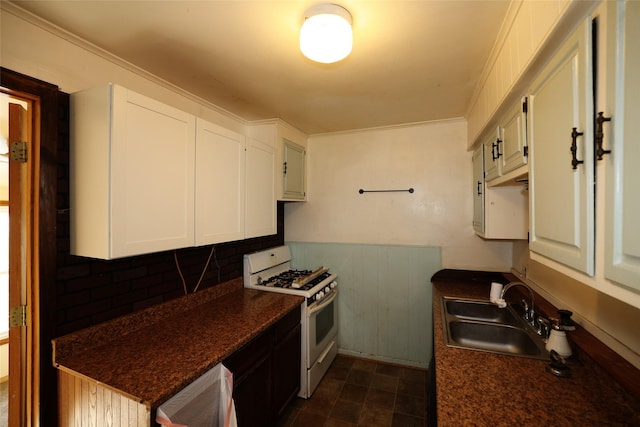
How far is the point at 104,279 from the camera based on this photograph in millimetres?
1502

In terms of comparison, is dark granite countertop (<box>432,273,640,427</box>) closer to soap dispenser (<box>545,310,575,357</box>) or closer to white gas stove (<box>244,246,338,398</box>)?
soap dispenser (<box>545,310,575,357</box>)

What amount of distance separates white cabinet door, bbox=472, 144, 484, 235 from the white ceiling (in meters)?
0.48

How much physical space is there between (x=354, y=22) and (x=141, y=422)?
1.91 metres

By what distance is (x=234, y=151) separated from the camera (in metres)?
1.97

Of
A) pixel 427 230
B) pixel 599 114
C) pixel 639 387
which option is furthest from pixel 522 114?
pixel 427 230

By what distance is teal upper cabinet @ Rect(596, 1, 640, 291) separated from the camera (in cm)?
62

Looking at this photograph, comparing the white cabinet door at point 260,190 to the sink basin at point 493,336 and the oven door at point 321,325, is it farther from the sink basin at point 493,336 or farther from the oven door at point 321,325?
the sink basin at point 493,336

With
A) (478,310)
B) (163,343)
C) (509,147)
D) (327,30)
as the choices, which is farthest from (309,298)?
(327,30)

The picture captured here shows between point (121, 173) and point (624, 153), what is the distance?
173 cm

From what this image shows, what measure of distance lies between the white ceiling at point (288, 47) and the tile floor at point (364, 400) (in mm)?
2443

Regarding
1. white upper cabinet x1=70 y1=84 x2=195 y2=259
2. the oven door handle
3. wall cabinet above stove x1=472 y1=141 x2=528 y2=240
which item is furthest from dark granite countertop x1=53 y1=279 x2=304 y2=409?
wall cabinet above stove x1=472 y1=141 x2=528 y2=240

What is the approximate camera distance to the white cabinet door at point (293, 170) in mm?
2729

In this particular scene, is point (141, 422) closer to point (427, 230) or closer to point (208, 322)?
point (208, 322)

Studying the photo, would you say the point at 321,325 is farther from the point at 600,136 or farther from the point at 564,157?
the point at 600,136
